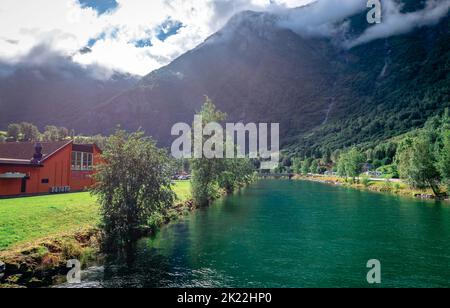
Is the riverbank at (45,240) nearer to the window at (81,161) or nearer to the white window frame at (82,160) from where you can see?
the white window frame at (82,160)

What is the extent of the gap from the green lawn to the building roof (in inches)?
801

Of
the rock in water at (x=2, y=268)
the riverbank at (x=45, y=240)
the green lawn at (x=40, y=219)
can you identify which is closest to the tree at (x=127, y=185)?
the riverbank at (x=45, y=240)

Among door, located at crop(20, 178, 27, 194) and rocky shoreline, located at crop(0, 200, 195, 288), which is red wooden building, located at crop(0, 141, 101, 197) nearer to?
door, located at crop(20, 178, 27, 194)

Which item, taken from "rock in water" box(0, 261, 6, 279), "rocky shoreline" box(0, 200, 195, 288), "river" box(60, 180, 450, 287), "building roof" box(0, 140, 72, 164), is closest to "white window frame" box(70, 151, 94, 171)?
"building roof" box(0, 140, 72, 164)

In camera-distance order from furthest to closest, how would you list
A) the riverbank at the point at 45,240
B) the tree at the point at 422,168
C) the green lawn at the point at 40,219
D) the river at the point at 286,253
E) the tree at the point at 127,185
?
the tree at the point at 422,168
the tree at the point at 127,185
the green lawn at the point at 40,219
the river at the point at 286,253
the riverbank at the point at 45,240

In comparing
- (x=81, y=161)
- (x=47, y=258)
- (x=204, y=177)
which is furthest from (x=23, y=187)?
(x=47, y=258)

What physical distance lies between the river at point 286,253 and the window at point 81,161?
2818cm

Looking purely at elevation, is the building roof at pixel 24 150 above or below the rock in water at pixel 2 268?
above

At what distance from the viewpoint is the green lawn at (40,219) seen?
27.3 meters

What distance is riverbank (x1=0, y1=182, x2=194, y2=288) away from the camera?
22.8 meters

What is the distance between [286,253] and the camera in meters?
31.0

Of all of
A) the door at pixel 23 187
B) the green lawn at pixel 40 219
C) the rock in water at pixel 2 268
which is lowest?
the rock in water at pixel 2 268

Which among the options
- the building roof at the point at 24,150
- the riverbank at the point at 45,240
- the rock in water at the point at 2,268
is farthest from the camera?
the building roof at the point at 24,150
